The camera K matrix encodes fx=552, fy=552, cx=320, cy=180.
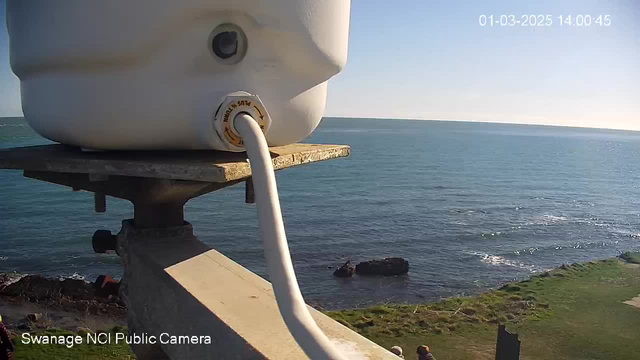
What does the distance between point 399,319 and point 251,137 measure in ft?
50.7

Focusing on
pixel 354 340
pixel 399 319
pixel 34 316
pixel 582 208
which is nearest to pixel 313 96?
pixel 354 340

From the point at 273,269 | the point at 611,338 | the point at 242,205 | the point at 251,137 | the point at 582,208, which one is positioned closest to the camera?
the point at 273,269

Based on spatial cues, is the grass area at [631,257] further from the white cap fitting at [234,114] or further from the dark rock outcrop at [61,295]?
the white cap fitting at [234,114]

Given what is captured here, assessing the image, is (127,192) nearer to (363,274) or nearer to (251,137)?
(251,137)

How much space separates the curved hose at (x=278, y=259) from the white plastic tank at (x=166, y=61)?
0.54 metres

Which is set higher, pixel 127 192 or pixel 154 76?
pixel 154 76

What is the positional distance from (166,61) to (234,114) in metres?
0.61

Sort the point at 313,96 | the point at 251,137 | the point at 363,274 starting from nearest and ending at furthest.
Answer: the point at 251,137, the point at 313,96, the point at 363,274

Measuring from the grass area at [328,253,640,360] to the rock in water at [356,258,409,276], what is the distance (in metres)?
5.13

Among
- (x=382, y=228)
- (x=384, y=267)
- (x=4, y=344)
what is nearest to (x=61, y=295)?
(x=384, y=267)

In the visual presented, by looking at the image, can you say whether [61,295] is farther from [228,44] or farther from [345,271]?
[228,44]

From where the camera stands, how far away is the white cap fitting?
138 inches

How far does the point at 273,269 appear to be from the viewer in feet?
8.75

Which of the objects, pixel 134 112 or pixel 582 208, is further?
pixel 582 208
